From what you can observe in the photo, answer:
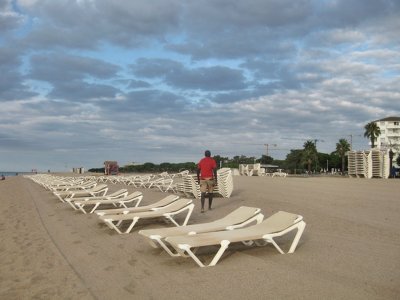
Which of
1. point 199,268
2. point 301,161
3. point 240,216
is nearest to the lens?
point 199,268

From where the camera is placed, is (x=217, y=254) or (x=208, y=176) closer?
(x=217, y=254)

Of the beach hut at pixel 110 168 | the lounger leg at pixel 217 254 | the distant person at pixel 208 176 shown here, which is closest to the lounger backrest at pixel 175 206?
the distant person at pixel 208 176

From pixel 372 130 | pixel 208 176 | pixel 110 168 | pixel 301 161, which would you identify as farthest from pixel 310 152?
pixel 208 176

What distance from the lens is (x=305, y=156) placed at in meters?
85.6

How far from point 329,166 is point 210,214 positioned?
9206cm

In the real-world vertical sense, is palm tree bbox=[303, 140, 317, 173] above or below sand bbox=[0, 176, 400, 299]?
above

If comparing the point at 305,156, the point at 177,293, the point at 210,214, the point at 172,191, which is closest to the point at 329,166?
the point at 305,156

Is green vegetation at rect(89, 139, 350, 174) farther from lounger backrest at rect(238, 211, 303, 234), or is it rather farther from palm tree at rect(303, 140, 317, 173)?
lounger backrest at rect(238, 211, 303, 234)

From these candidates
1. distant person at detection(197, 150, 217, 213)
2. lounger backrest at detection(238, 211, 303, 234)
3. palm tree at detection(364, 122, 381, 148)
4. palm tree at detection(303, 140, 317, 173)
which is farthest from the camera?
palm tree at detection(303, 140, 317, 173)

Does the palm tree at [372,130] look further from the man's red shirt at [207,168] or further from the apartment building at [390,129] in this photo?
the man's red shirt at [207,168]

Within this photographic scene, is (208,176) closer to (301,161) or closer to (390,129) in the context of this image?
(301,161)

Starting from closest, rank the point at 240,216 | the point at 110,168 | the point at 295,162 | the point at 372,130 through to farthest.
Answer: the point at 240,216 → the point at 110,168 → the point at 372,130 → the point at 295,162

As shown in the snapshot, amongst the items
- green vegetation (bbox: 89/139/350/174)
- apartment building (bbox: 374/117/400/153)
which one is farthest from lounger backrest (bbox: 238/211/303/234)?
apartment building (bbox: 374/117/400/153)

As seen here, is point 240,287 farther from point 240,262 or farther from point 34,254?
point 34,254
